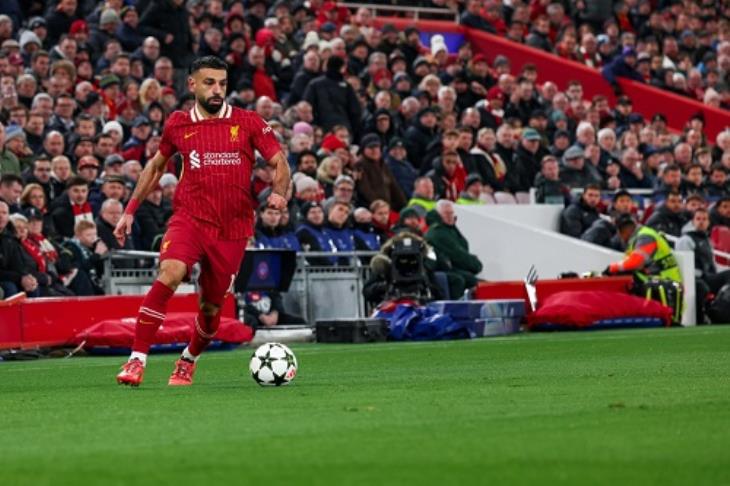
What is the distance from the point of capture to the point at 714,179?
96.5 feet

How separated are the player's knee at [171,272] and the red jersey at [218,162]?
378mm

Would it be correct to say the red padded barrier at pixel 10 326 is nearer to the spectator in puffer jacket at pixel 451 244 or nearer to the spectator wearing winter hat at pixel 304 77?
the spectator in puffer jacket at pixel 451 244

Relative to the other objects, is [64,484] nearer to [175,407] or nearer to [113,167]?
[175,407]

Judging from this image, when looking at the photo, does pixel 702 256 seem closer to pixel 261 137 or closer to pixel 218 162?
pixel 261 137

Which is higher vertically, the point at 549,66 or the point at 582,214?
the point at 549,66

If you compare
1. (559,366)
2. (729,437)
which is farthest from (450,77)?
(729,437)

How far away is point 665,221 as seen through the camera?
2673 centimetres

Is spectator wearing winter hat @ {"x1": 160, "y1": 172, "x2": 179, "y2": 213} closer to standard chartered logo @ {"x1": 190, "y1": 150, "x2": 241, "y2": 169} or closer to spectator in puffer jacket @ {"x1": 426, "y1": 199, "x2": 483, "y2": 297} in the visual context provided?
spectator in puffer jacket @ {"x1": 426, "y1": 199, "x2": 483, "y2": 297}

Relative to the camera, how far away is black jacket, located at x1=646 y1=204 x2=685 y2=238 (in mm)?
26688

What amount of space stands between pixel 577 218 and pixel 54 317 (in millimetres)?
10489

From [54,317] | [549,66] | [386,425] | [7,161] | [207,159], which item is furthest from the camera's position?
[549,66]

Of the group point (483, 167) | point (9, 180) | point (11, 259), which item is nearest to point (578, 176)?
point (483, 167)

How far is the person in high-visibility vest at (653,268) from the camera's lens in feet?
77.8

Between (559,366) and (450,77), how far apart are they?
1747cm
